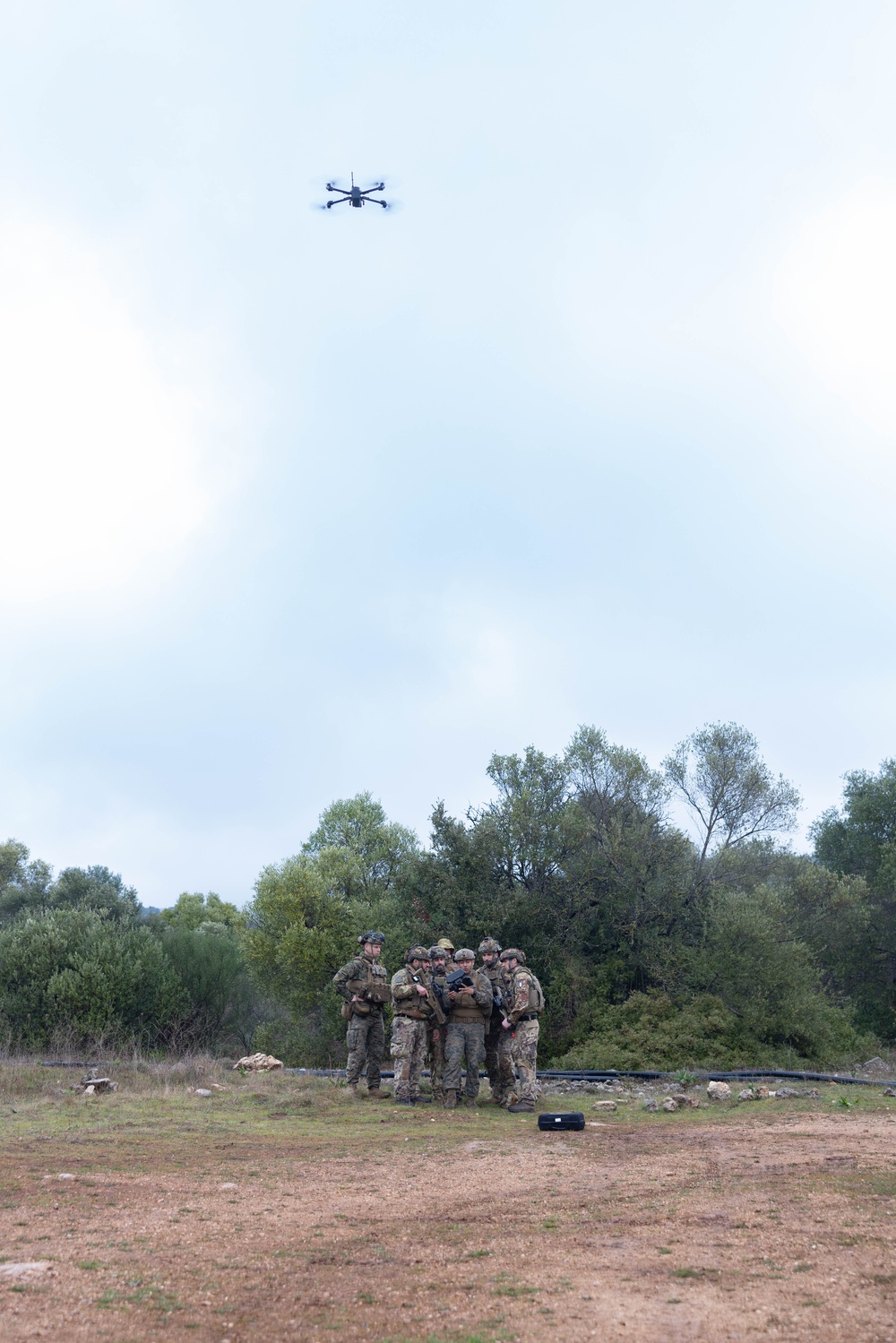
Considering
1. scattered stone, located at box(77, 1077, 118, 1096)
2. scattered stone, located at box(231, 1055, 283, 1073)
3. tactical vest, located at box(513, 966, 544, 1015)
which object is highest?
tactical vest, located at box(513, 966, 544, 1015)

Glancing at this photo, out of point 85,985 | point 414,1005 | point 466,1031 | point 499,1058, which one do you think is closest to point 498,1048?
point 499,1058

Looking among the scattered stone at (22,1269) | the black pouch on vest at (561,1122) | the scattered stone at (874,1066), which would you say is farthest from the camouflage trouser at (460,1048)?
the scattered stone at (874,1066)

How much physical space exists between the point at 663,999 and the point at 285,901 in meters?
19.1

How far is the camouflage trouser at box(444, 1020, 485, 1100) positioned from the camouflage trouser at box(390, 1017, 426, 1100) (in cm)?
49

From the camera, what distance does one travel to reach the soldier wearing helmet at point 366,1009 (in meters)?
15.1

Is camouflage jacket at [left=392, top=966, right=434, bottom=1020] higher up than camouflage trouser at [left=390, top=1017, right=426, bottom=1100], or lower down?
higher up

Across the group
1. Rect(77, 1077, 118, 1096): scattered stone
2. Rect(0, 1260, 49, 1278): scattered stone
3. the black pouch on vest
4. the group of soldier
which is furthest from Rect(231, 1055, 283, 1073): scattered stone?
Rect(0, 1260, 49, 1278): scattered stone

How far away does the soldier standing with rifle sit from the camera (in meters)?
14.0

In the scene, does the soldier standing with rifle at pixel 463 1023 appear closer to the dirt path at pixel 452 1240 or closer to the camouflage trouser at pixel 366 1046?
the camouflage trouser at pixel 366 1046

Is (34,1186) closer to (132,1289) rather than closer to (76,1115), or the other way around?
(132,1289)

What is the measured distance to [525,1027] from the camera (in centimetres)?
1405

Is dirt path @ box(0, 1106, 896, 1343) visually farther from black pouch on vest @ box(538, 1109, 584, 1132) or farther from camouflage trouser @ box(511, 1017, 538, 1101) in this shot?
camouflage trouser @ box(511, 1017, 538, 1101)

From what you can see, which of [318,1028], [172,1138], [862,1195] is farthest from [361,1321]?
[318,1028]

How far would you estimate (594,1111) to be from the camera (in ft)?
44.0
